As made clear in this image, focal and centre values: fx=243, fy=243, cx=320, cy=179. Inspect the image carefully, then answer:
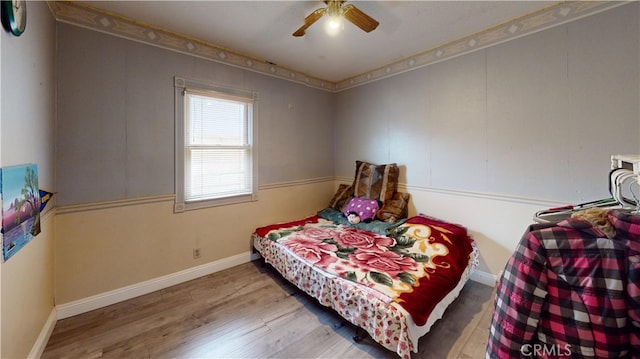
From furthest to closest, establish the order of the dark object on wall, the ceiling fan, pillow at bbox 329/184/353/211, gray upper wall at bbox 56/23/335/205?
pillow at bbox 329/184/353/211
gray upper wall at bbox 56/23/335/205
the ceiling fan
the dark object on wall

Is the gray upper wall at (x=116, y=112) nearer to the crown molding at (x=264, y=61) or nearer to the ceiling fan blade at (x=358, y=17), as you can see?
the crown molding at (x=264, y=61)

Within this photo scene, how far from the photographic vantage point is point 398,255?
2160 mm

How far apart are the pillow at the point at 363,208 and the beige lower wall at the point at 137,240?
Result: 114 centimetres

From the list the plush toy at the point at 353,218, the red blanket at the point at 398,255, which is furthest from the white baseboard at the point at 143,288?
the plush toy at the point at 353,218

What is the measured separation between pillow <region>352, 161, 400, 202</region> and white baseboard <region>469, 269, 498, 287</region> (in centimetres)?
124

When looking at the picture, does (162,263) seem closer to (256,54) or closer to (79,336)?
(79,336)

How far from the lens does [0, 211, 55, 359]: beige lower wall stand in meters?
1.27

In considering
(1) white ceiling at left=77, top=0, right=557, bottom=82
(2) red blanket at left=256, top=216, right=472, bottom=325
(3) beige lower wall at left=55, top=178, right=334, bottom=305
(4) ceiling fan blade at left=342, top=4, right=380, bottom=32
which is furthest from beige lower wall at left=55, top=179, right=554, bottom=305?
(4) ceiling fan blade at left=342, top=4, right=380, bottom=32

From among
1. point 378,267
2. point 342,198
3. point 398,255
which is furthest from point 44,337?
point 342,198

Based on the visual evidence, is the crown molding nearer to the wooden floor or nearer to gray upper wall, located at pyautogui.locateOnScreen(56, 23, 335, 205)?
gray upper wall, located at pyautogui.locateOnScreen(56, 23, 335, 205)

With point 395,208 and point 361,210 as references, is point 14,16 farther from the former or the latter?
point 395,208

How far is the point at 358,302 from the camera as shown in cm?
170

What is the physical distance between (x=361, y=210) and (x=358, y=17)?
7.00 feet

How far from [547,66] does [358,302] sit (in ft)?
8.49
